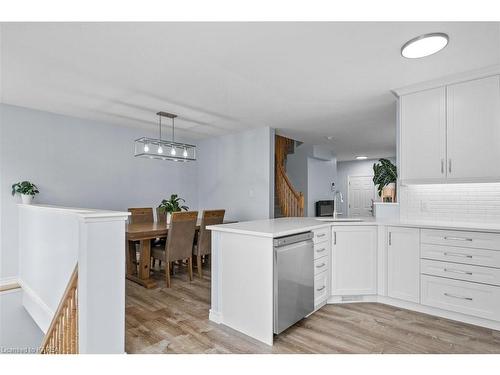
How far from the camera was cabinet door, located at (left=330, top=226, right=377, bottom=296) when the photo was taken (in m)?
2.90

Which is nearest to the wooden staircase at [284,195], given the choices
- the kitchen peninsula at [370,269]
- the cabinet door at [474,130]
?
the kitchen peninsula at [370,269]

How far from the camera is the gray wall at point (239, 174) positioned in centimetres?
477

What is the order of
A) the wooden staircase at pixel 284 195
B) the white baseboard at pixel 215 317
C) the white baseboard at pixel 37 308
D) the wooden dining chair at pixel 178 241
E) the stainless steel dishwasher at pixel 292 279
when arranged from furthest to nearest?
the wooden staircase at pixel 284 195 → the wooden dining chair at pixel 178 241 → the white baseboard at pixel 37 308 → the white baseboard at pixel 215 317 → the stainless steel dishwasher at pixel 292 279

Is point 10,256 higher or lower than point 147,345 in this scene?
higher

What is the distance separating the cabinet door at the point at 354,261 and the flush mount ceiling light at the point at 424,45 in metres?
1.71

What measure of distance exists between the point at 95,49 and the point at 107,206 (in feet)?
9.90

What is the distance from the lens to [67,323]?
1803mm

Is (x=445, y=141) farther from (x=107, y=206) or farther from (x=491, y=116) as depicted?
(x=107, y=206)

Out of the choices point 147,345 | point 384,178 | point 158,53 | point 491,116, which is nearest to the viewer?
point 147,345

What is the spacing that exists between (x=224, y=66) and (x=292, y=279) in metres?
2.02

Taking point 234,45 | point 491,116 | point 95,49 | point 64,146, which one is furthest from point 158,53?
point 491,116

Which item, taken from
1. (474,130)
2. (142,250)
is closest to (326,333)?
(474,130)

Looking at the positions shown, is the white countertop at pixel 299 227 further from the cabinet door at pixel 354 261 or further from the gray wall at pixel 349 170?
the gray wall at pixel 349 170
